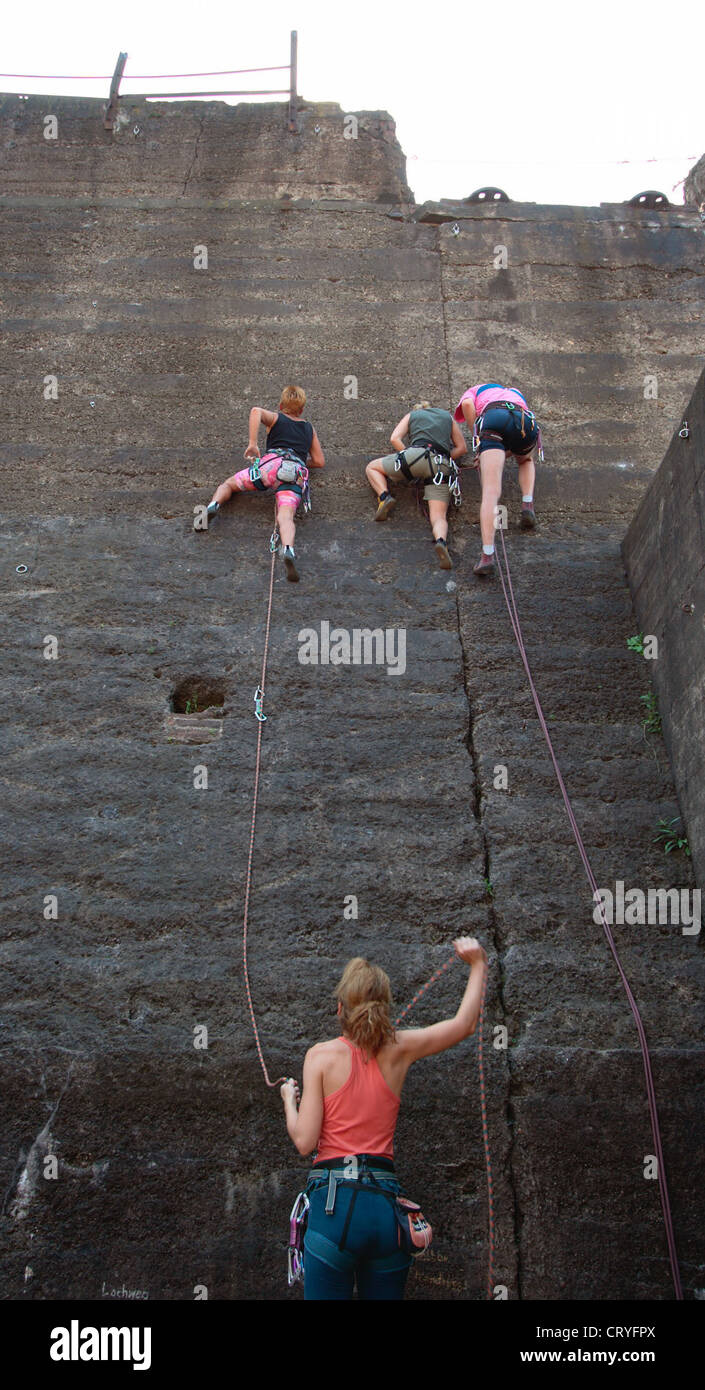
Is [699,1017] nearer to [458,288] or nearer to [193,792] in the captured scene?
[193,792]

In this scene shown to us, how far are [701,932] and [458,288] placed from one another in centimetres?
488

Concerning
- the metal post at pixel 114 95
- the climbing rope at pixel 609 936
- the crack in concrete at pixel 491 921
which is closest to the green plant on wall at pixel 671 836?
the climbing rope at pixel 609 936

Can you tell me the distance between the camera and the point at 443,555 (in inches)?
230

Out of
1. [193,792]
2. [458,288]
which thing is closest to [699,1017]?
[193,792]

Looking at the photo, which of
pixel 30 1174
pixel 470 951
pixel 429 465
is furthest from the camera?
pixel 429 465

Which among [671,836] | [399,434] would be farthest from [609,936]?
[399,434]

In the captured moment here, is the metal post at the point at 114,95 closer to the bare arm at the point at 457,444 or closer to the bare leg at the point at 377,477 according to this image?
the bare leg at the point at 377,477

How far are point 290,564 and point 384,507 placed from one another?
2.42 feet

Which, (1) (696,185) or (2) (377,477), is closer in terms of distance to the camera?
(2) (377,477)

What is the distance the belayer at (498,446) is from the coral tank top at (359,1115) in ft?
10.9

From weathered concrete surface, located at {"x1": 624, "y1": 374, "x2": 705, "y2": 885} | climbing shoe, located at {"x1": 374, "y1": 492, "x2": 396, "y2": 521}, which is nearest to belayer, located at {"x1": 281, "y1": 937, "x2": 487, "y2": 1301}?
weathered concrete surface, located at {"x1": 624, "y1": 374, "x2": 705, "y2": 885}

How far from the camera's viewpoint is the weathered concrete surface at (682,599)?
473 centimetres

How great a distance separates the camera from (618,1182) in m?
3.82

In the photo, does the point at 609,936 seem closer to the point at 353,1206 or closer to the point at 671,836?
the point at 671,836
